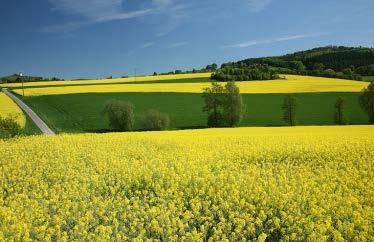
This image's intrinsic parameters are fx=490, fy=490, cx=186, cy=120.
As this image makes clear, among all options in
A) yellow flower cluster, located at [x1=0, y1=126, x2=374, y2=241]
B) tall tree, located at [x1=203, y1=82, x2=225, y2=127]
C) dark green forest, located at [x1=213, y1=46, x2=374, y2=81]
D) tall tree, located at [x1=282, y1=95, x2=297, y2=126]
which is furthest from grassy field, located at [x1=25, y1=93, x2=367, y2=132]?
yellow flower cluster, located at [x1=0, y1=126, x2=374, y2=241]

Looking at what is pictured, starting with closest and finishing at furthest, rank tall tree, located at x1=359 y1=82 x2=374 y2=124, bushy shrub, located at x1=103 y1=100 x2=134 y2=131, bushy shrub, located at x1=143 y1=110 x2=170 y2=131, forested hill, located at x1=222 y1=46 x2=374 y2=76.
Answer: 1. bushy shrub, located at x1=143 y1=110 x2=170 y2=131
2. bushy shrub, located at x1=103 y1=100 x2=134 y2=131
3. tall tree, located at x1=359 y1=82 x2=374 y2=124
4. forested hill, located at x1=222 y1=46 x2=374 y2=76

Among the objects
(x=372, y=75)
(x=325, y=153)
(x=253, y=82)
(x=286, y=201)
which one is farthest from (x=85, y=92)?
(x=286, y=201)

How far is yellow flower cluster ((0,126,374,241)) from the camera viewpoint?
9602 mm

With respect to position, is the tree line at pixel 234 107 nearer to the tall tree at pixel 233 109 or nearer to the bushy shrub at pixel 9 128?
the tall tree at pixel 233 109

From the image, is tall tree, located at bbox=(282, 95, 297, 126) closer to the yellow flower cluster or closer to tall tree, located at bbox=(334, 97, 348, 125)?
tall tree, located at bbox=(334, 97, 348, 125)

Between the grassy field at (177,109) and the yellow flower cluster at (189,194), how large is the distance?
118 feet

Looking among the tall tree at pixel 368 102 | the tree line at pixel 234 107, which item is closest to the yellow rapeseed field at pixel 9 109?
the tree line at pixel 234 107

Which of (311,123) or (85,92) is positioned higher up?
(85,92)

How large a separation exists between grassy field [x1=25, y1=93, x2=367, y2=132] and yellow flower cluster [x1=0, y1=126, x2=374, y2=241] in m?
36.0

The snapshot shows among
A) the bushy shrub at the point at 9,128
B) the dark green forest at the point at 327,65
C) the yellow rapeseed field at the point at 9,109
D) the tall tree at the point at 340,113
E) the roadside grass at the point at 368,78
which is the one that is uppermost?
the dark green forest at the point at 327,65

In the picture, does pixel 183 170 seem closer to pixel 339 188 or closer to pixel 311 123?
pixel 339 188

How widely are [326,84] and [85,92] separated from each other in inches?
1777

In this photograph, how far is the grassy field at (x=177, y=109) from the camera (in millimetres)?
57969

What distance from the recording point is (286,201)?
1120 cm
